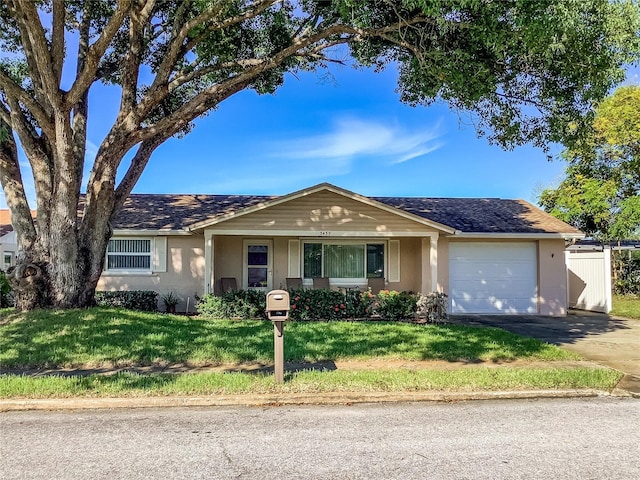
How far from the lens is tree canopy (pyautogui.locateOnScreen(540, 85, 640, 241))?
20969mm

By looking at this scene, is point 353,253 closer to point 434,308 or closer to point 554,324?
point 434,308

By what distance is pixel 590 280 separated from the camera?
1697 centimetres

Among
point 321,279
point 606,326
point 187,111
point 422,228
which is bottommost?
point 606,326

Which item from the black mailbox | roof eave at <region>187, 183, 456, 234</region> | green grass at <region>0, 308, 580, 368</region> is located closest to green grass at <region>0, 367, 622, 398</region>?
the black mailbox

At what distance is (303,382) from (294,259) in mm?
9353

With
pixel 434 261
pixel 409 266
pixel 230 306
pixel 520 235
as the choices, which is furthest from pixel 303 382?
pixel 520 235

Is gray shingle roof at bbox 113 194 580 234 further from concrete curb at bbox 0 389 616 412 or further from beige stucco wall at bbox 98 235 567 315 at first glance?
concrete curb at bbox 0 389 616 412

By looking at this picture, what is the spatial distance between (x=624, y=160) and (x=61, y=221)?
23443mm

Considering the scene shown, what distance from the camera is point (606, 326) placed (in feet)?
42.4

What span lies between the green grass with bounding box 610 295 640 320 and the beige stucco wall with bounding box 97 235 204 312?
13458mm

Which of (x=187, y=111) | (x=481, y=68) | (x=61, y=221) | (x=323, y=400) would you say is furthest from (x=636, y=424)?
(x=61, y=221)

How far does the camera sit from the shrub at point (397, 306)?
13.1m

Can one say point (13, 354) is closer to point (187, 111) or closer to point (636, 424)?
point (187, 111)

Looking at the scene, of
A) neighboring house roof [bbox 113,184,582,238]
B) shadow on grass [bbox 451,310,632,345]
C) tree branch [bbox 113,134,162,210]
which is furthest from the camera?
neighboring house roof [bbox 113,184,582,238]
